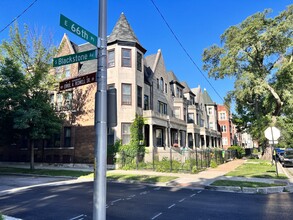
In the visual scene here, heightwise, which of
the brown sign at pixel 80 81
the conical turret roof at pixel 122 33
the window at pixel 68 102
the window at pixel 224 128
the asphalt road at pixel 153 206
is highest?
the conical turret roof at pixel 122 33

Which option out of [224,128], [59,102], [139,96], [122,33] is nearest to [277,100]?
[139,96]

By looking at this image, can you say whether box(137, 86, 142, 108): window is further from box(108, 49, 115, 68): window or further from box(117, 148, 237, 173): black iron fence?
box(117, 148, 237, 173): black iron fence

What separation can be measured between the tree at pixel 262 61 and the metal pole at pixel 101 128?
2733cm

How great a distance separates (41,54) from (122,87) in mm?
7950

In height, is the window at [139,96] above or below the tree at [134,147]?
above

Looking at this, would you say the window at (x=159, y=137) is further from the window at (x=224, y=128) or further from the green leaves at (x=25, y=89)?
the window at (x=224, y=128)

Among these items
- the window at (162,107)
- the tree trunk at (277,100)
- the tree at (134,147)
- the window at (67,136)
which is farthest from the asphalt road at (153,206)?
the tree trunk at (277,100)

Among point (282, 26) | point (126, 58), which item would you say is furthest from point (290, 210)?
point (282, 26)

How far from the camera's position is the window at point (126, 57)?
958 inches

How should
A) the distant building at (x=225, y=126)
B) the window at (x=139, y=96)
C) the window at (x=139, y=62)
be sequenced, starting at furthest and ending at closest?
the distant building at (x=225, y=126)
the window at (x=139, y=62)
the window at (x=139, y=96)

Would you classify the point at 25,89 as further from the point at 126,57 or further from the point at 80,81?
the point at 80,81

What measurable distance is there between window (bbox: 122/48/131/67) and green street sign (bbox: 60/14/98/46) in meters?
20.0

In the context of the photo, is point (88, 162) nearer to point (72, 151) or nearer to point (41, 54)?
point (72, 151)

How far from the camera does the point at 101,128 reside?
13.6 feet
